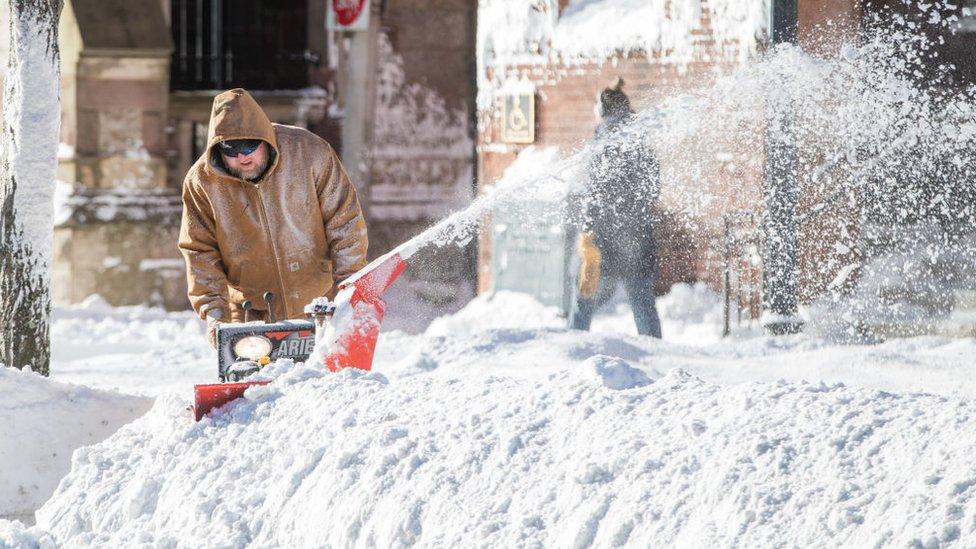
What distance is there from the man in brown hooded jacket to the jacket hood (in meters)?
0.02

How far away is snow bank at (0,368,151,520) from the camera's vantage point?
21.4ft

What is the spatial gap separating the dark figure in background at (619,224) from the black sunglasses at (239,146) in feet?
14.3

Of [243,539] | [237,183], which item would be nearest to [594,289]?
[237,183]

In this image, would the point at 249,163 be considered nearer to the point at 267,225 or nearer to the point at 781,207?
the point at 267,225

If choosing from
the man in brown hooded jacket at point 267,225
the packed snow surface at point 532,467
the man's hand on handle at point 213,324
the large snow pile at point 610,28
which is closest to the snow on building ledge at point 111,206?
the large snow pile at point 610,28

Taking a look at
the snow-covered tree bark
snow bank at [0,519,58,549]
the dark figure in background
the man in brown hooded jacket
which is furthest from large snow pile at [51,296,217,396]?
snow bank at [0,519,58,549]

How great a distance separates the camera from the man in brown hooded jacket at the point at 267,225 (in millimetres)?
6637

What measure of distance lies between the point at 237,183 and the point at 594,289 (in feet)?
14.7

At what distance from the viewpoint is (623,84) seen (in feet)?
38.8

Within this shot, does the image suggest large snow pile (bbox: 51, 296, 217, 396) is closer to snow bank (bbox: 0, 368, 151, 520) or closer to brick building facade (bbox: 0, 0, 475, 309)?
brick building facade (bbox: 0, 0, 475, 309)

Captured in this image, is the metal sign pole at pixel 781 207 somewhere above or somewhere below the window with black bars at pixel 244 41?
below

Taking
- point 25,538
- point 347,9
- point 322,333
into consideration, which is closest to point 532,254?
point 347,9

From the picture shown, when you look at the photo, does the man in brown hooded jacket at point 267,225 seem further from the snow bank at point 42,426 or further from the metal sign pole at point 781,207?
the metal sign pole at point 781,207

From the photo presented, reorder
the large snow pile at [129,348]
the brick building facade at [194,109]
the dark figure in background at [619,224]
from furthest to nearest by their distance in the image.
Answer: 1. the brick building facade at [194,109]
2. the large snow pile at [129,348]
3. the dark figure in background at [619,224]
